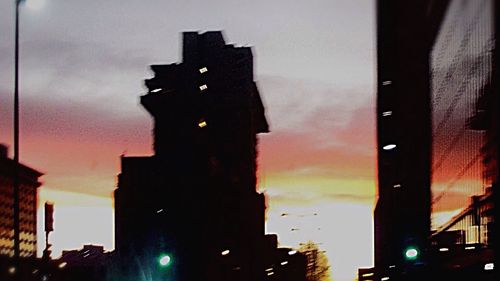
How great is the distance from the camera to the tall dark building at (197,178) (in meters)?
105

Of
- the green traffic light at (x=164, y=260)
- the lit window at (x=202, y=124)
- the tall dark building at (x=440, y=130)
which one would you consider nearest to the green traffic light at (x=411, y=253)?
the green traffic light at (x=164, y=260)

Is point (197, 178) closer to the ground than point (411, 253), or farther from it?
farther from it

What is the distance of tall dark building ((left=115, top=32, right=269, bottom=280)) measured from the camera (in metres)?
105

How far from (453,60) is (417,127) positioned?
1878 cm

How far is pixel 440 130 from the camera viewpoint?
328 feet

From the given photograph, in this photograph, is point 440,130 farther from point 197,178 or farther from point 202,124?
point 202,124

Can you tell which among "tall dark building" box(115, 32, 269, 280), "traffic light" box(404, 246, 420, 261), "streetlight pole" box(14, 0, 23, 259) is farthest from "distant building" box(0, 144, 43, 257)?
"traffic light" box(404, 246, 420, 261)

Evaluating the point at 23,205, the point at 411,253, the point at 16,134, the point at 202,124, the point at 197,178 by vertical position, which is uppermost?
the point at 202,124

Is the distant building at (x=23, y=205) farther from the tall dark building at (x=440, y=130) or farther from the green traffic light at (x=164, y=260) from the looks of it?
the green traffic light at (x=164, y=260)

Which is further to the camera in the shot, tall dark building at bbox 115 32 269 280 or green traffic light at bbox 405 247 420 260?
tall dark building at bbox 115 32 269 280

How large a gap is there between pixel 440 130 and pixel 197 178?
3151 cm

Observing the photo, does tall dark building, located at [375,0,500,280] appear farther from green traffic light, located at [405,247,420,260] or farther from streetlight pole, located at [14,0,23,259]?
streetlight pole, located at [14,0,23,259]

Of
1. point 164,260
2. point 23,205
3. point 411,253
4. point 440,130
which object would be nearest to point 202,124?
point 23,205

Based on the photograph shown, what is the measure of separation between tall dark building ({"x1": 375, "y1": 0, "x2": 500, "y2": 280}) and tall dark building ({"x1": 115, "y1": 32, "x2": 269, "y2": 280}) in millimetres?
20313
